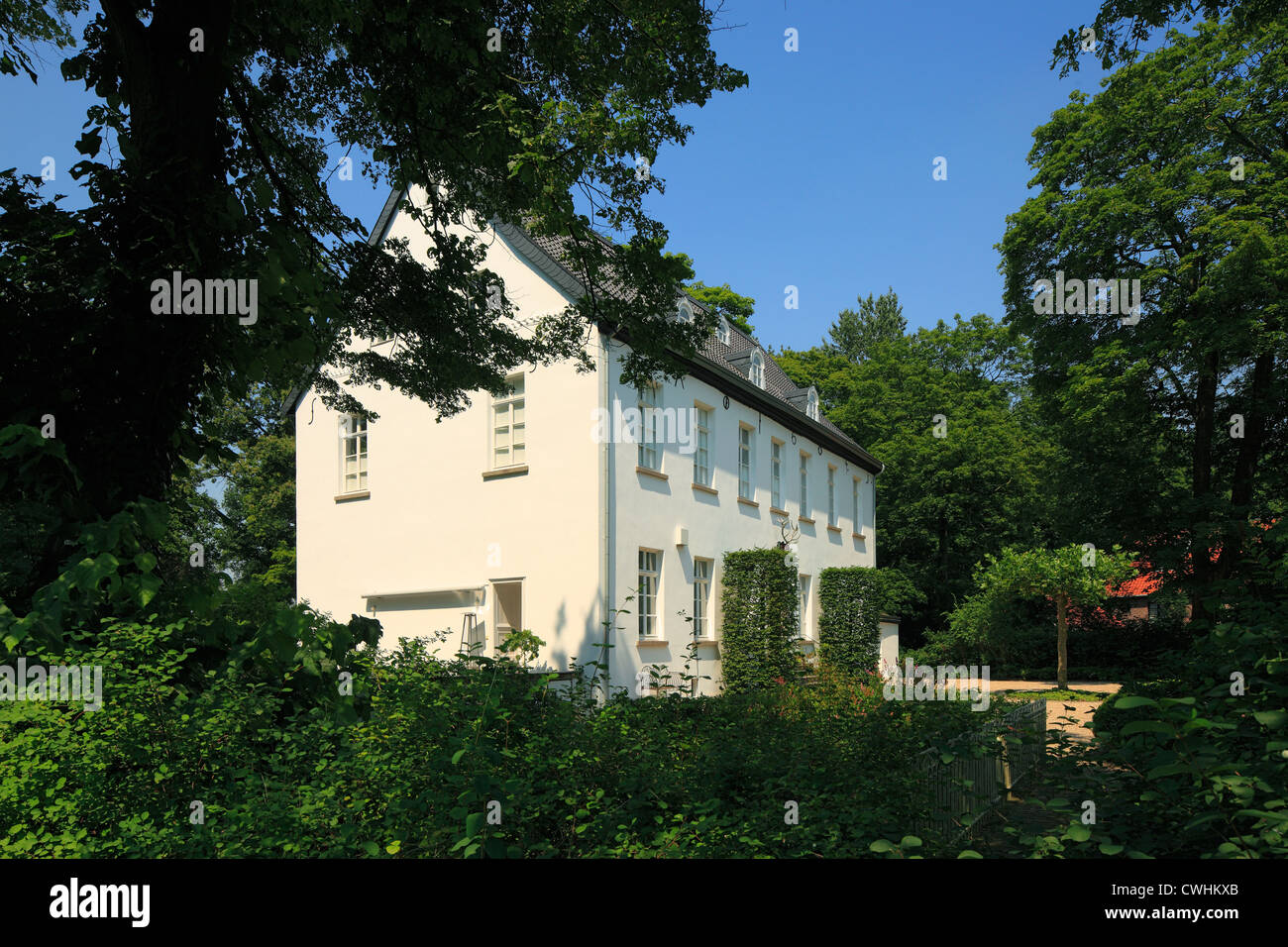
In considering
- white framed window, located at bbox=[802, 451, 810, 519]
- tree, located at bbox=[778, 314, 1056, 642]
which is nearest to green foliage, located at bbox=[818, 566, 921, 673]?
white framed window, located at bbox=[802, 451, 810, 519]

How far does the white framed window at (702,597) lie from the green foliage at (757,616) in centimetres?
42

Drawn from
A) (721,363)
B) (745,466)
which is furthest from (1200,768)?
(745,466)

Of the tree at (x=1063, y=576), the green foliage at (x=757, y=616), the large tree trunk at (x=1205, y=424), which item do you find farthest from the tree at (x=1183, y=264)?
the green foliage at (x=757, y=616)

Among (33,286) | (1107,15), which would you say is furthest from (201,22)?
(1107,15)

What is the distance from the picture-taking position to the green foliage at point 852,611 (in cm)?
2438

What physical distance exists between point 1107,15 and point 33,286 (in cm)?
996

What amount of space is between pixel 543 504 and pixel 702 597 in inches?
187

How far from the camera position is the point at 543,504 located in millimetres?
16562

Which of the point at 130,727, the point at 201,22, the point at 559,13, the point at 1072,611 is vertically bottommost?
the point at 1072,611

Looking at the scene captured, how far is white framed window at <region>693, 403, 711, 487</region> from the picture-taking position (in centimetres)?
1931

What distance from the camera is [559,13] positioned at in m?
7.58

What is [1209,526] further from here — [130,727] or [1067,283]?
[130,727]

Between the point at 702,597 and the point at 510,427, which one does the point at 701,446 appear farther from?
the point at 510,427

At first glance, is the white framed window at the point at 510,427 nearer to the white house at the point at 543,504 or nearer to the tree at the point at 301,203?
the white house at the point at 543,504
